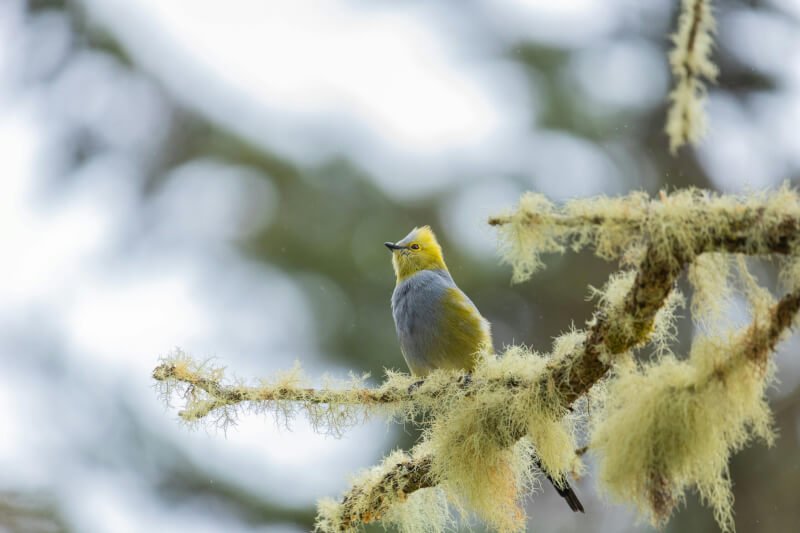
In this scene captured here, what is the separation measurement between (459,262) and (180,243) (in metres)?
2.97

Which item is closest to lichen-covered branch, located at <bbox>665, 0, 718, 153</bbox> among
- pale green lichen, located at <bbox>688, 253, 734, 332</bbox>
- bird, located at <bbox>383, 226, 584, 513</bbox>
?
pale green lichen, located at <bbox>688, 253, 734, 332</bbox>

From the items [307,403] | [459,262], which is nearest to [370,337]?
[459,262]

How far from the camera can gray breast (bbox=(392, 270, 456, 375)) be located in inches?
179

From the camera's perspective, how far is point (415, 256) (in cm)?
522

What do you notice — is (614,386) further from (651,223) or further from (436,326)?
(436,326)

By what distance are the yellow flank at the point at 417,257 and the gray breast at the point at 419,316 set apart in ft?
0.61

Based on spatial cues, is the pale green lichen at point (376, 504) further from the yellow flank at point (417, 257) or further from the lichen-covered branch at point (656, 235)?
the yellow flank at point (417, 257)

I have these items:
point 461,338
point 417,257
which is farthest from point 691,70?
point 417,257

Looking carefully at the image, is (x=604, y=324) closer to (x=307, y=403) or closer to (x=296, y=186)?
(x=307, y=403)

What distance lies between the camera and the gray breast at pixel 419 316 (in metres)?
4.55

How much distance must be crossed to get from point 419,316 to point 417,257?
2.10 ft

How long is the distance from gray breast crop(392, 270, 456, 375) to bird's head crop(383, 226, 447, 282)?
19 centimetres

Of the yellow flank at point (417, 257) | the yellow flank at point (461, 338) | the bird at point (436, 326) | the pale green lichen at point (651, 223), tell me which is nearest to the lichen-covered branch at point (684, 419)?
the pale green lichen at point (651, 223)

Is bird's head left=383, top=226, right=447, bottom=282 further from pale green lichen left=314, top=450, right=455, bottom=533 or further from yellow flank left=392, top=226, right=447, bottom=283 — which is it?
pale green lichen left=314, top=450, right=455, bottom=533
